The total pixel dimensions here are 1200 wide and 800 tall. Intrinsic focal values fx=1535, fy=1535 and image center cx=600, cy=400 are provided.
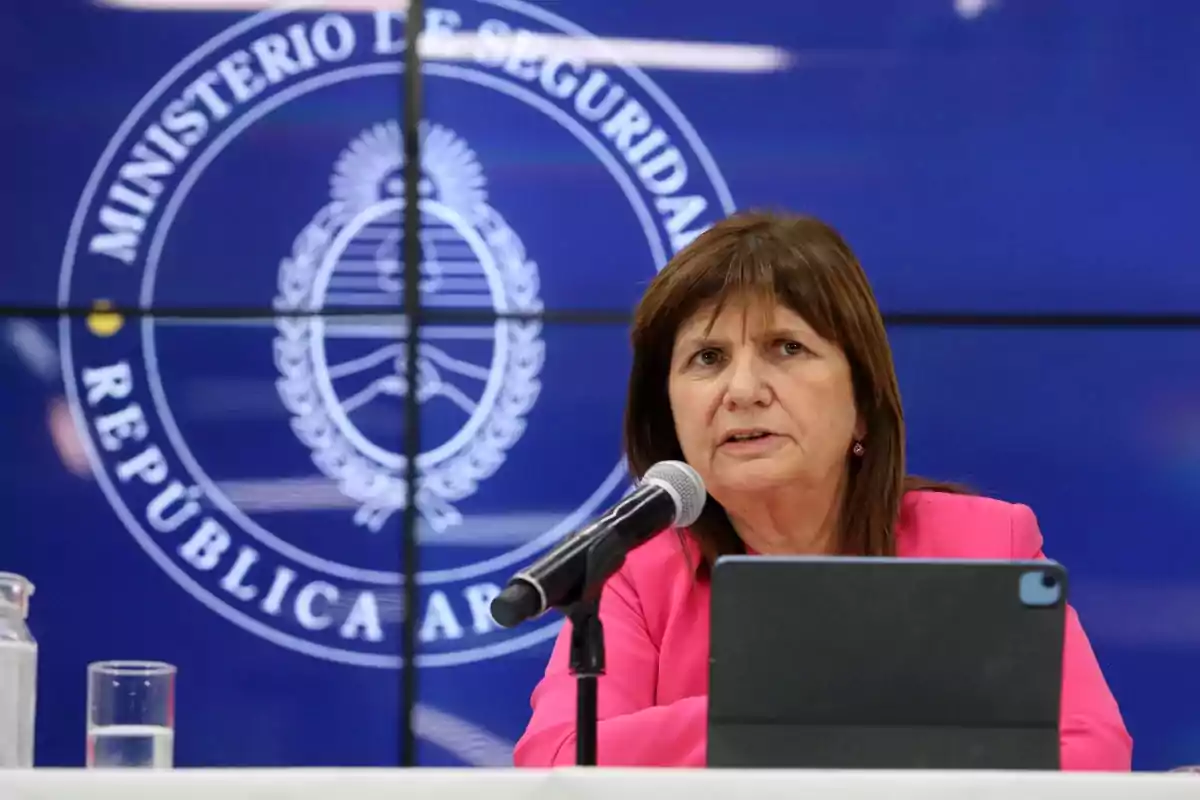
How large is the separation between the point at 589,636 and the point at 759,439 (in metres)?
→ 0.62

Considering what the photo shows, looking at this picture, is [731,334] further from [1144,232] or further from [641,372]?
[1144,232]

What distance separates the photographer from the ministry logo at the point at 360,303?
2949mm

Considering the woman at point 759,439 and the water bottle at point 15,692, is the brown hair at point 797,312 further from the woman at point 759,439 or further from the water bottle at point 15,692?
the water bottle at point 15,692

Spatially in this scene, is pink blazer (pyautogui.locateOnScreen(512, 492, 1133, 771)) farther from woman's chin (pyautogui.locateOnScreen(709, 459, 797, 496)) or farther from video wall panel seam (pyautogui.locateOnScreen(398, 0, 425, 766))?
video wall panel seam (pyautogui.locateOnScreen(398, 0, 425, 766))

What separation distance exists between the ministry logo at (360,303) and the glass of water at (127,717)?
1588mm

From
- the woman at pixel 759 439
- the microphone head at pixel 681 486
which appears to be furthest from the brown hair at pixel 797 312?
the microphone head at pixel 681 486

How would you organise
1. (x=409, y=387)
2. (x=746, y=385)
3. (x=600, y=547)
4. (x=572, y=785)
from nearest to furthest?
1. (x=572, y=785)
2. (x=600, y=547)
3. (x=746, y=385)
4. (x=409, y=387)

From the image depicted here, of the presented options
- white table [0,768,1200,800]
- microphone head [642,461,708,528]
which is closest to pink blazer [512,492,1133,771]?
microphone head [642,461,708,528]

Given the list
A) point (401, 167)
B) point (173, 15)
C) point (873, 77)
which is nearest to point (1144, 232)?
point (873, 77)

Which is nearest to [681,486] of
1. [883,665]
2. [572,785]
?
[883,665]

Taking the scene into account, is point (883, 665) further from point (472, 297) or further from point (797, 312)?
point (472, 297)

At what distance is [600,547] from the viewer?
121 centimetres

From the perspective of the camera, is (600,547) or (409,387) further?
(409,387)

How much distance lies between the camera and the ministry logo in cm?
295
